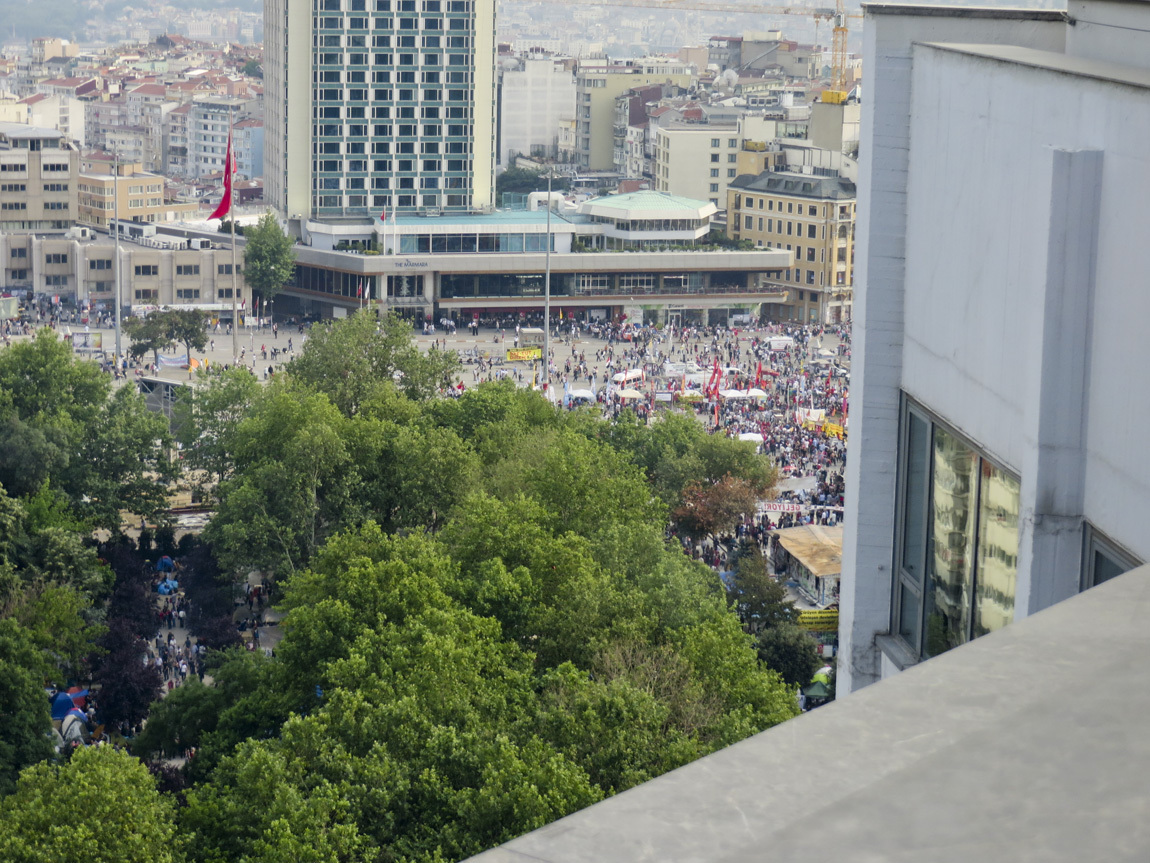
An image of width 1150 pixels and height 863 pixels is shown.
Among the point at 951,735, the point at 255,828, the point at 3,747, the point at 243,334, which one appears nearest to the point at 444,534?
the point at 3,747

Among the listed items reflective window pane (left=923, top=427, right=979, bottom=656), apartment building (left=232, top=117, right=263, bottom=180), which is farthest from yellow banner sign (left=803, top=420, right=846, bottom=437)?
apartment building (left=232, top=117, right=263, bottom=180)

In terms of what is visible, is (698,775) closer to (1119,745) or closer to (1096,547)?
(1119,745)

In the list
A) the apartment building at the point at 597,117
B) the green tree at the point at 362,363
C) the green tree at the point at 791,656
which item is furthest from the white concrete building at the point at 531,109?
the green tree at the point at 791,656

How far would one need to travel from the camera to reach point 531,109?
194625 mm

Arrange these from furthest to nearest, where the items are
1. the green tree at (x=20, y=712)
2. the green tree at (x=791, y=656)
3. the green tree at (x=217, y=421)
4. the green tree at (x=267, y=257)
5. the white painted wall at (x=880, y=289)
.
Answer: the green tree at (x=267, y=257) → the green tree at (x=217, y=421) → the green tree at (x=791, y=656) → the green tree at (x=20, y=712) → the white painted wall at (x=880, y=289)

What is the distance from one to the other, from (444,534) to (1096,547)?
100ft

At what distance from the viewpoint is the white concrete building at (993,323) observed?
5387 millimetres

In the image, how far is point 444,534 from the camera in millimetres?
35875

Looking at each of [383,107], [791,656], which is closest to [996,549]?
[791,656]

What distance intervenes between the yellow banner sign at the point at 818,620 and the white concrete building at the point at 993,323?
32.9 m

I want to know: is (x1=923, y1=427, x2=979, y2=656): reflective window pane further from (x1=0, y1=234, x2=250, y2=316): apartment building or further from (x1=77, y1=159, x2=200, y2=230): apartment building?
(x1=77, y1=159, x2=200, y2=230): apartment building

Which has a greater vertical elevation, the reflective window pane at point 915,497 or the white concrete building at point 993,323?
the white concrete building at point 993,323

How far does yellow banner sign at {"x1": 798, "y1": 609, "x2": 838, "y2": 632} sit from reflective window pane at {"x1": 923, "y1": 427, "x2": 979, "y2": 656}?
3355 centimetres

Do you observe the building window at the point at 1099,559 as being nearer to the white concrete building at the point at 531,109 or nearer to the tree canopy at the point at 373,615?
the tree canopy at the point at 373,615
